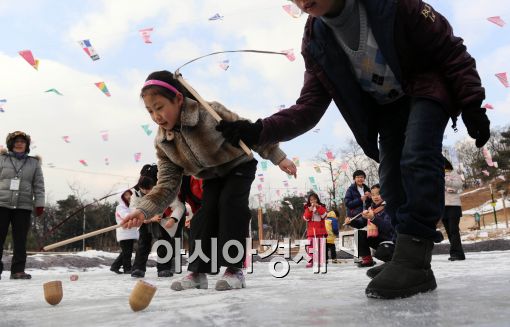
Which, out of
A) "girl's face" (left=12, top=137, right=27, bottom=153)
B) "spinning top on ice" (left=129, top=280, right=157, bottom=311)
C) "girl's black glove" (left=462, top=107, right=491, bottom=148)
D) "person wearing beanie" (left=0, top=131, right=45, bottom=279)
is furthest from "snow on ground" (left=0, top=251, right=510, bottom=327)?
"girl's face" (left=12, top=137, right=27, bottom=153)

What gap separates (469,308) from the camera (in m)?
1.50

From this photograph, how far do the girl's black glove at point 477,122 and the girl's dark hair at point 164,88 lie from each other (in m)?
1.69

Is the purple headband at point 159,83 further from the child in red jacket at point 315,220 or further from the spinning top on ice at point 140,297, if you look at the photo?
the child in red jacket at point 315,220

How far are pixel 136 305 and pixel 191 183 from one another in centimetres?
253

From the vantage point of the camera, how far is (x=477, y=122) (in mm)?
1920

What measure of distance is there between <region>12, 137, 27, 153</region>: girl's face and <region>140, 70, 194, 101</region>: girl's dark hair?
12.6 ft

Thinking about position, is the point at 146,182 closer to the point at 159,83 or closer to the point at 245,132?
the point at 159,83

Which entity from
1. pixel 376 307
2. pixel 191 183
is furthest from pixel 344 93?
pixel 191 183

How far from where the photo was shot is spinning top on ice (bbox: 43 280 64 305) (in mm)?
2324

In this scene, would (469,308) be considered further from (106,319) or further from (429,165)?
(106,319)

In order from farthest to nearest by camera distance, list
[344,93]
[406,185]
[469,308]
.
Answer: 1. [344,93]
2. [406,185]
3. [469,308]

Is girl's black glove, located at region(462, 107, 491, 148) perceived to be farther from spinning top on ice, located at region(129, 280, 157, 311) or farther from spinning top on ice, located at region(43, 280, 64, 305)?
spinning top on ice, located at region(43, 280, 64, 305)

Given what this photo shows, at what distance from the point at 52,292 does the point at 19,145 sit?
429 cm

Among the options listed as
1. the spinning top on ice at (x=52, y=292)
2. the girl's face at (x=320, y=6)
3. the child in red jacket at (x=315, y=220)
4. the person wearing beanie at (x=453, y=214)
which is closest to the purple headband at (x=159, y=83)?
the girl's face at (x=320, y=6)
